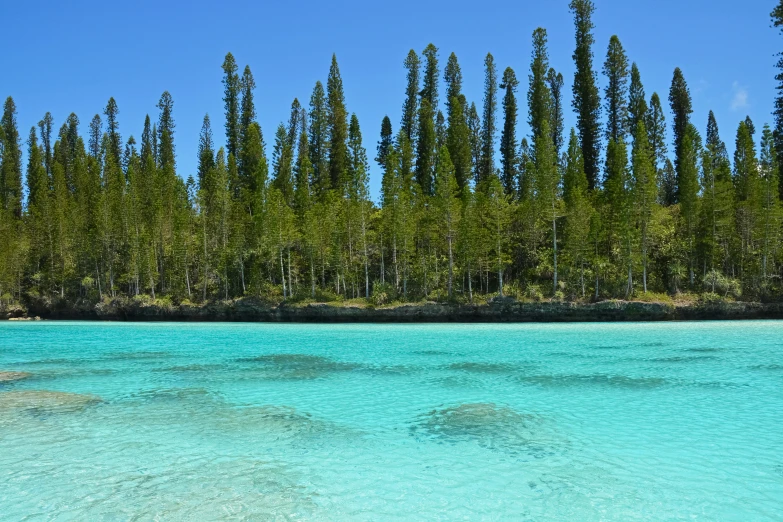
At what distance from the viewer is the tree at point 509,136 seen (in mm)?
57406

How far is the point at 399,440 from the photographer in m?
8.36

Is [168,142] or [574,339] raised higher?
[168,142]

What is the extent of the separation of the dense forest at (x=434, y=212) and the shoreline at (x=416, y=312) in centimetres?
117

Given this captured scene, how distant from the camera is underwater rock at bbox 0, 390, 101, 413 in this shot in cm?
1054

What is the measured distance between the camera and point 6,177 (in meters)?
69.5

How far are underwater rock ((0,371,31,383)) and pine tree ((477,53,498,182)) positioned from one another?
51602 mm

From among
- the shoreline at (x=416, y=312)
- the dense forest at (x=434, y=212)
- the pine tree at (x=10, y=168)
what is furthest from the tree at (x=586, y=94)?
the pine tree at (x=10, y=168)

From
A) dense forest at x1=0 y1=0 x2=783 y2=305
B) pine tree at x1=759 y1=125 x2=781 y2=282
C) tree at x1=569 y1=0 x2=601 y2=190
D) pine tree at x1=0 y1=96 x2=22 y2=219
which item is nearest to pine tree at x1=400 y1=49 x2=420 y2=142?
dense forest at x1=0 y1=0 x2=783 y2=305

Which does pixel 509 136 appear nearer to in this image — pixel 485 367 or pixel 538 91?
pixel 538 91

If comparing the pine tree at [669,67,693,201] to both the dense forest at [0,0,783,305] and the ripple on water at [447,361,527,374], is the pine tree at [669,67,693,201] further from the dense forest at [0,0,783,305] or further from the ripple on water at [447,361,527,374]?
the ripple on water at [447,361,527,374]

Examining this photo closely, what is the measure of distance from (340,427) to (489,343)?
14852 mm

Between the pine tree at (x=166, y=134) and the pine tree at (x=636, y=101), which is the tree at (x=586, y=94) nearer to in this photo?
the pine tree at (x=636, y=101)

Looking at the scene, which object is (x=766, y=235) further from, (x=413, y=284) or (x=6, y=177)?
(x=6, y=177)

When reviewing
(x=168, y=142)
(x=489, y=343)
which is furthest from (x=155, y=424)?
(x=168, y=142)
